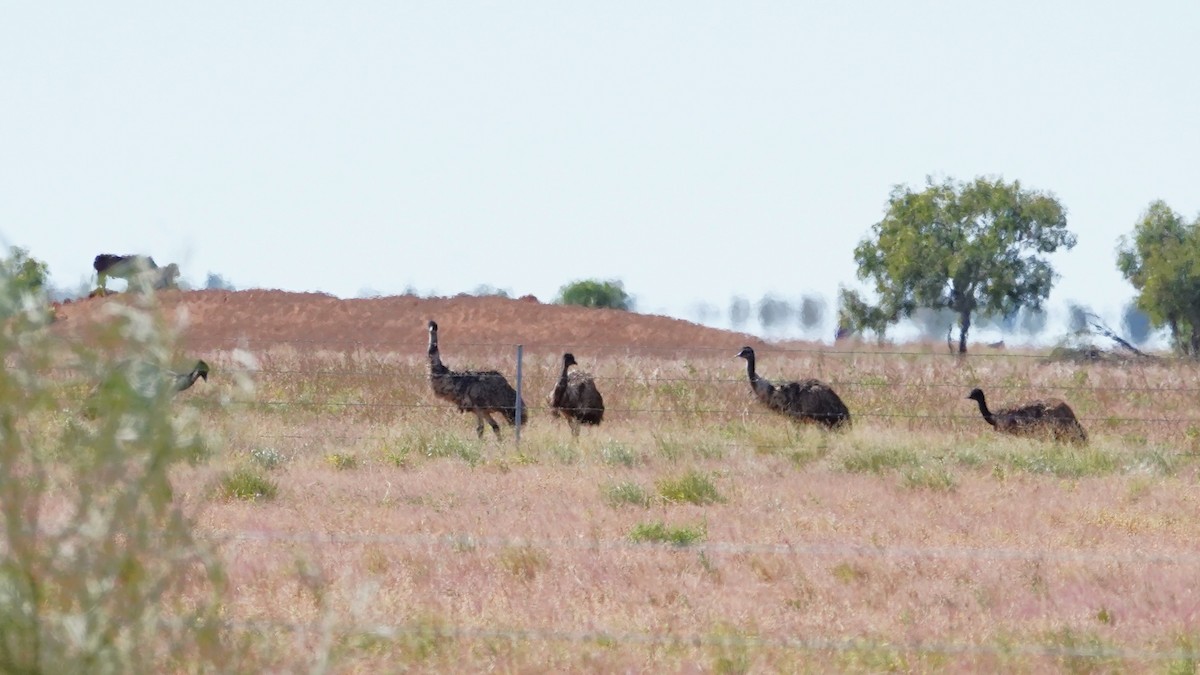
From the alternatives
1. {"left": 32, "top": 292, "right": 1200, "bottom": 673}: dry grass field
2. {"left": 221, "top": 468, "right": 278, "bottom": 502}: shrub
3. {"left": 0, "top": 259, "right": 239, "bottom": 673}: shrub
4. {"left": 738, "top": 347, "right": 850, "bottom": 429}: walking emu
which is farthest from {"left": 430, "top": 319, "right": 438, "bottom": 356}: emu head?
{"left": 0, "top": 259, "right": 239, "bottom": 673}: shrub

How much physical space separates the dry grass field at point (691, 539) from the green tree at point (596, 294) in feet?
243

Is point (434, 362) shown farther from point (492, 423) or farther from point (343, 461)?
point (343, 461)

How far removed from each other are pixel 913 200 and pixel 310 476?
5464cm

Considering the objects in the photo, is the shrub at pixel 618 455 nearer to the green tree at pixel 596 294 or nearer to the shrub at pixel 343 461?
the shrub at pixel 343 461

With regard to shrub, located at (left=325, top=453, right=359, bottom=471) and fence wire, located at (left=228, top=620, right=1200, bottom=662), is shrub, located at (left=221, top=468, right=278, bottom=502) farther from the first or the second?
fence wire, located at (left=228, top=620, right=1200, bottom=662)

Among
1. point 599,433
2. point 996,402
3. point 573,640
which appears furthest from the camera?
point 996,402

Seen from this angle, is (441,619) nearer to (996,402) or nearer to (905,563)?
(905,563)

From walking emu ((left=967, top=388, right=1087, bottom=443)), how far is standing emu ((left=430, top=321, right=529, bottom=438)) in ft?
17.2

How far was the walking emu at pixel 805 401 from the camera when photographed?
18.6m

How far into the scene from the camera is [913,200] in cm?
6581

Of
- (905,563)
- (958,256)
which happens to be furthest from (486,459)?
(958,256)

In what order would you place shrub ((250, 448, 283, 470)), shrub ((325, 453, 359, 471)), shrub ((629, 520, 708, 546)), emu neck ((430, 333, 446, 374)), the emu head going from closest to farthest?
shrub ((629, 520, 708, 546))
shrub ((250, 448, 283, 470))
shrub ((325, 453, 359, 471))
emu neck ((430, 333, 446, 374))
the emu head

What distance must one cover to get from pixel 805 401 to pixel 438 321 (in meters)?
43.4

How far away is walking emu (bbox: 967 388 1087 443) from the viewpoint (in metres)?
17.5
